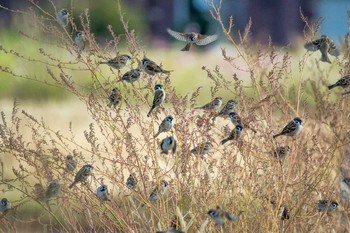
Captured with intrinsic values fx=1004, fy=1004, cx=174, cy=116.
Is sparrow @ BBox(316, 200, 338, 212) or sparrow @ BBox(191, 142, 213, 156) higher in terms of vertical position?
sparrow @ BBox(191, 142, 213, 156)

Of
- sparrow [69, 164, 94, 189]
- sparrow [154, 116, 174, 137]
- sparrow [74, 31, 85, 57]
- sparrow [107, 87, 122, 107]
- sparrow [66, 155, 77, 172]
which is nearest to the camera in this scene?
sparrow [154, 116, 174, 137]

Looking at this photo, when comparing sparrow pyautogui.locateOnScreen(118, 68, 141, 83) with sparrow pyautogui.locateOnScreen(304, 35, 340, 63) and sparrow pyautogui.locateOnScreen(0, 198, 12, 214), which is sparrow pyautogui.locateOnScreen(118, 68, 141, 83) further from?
sparrow pyautogui.locateOnScreen(0, 198, 12, 214)

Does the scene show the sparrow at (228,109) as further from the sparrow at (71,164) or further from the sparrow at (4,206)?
the sparrow at (4,206)

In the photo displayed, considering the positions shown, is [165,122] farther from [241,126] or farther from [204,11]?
[204,11]

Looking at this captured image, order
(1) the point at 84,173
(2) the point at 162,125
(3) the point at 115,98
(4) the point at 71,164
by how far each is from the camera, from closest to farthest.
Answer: (2) the point at 162,125
(1) the point at 84,173
(3) the point at 115,98
(4) the point at 71,164

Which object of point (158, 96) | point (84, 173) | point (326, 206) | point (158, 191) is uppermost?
point (158, 96)

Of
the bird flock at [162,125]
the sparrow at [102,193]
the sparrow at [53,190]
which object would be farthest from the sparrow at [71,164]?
the sparrow at [102,193]

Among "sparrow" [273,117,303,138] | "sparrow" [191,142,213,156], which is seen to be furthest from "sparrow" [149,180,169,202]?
"sparrow" [273,117,303,138]

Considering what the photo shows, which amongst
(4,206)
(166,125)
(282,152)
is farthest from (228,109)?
(4,206)

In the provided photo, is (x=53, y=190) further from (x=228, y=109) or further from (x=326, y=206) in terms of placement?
(x=326, y=206)

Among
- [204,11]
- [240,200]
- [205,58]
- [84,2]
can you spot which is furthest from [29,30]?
[204,11]

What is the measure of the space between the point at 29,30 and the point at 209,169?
738cm

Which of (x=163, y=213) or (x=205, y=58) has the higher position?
(x=205, y=58)

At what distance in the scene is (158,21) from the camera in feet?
72.5
